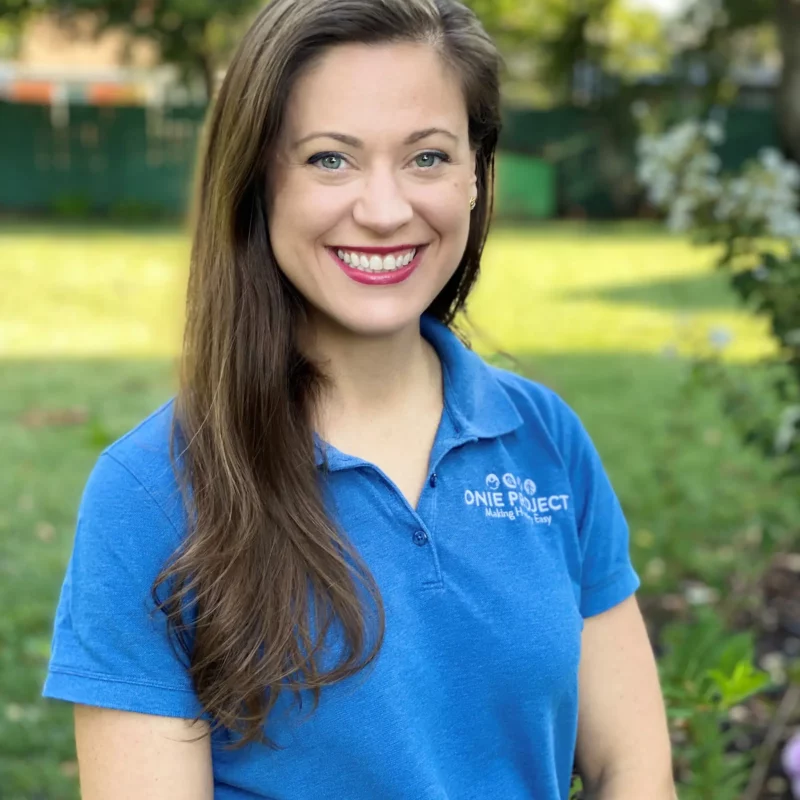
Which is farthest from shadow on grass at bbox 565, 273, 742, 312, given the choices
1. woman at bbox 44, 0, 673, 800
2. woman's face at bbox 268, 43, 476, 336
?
woman's face at bbox 268, 43, 476, 336

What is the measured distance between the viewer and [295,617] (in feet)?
4.63

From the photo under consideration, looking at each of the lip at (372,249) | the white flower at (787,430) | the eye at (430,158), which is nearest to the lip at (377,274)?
the lip at (372,249)

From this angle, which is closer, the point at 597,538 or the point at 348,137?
the point at 348,137

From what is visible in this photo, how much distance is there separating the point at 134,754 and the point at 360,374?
0.56 m

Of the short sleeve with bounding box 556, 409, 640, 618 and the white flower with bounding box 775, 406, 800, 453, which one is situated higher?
the short sleeve with bounding box 556, 409, 640, 618

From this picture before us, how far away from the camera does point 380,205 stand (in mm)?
1488

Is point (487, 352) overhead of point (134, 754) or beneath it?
overhead

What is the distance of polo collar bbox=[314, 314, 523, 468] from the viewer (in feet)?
5.34

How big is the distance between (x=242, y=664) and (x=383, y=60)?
2.39ft

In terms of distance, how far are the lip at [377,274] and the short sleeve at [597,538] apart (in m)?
0.35

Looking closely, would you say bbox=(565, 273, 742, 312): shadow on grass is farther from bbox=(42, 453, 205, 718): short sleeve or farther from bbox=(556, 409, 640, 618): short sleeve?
bbox=(42, 453, 205, 718): short sleeve

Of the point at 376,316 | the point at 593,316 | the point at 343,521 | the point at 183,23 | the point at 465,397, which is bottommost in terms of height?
the point at 593,316

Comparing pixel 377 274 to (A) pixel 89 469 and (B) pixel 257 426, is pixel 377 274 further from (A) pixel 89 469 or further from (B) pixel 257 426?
(A) pixel 89 469

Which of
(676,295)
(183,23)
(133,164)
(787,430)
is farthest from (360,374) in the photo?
(133,164)
